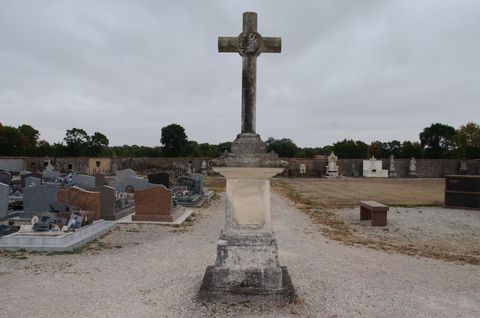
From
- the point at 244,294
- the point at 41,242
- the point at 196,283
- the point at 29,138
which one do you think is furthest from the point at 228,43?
the point at 29,138

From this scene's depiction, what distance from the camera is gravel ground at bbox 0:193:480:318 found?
4.30 m

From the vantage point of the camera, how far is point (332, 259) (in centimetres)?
679

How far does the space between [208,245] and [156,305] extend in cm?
346

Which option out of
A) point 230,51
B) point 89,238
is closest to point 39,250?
point 89,238

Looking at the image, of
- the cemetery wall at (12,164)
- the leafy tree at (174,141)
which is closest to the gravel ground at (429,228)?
the cemetery wall at (12,164)

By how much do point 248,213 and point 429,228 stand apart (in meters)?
8.12

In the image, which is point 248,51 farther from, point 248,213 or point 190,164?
point 190,164

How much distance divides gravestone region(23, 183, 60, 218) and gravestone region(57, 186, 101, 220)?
0.34 m

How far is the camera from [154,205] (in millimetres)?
10805

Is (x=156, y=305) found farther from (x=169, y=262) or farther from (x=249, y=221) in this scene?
(x=169, y=262)

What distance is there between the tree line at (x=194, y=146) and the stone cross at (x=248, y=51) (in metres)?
37.2

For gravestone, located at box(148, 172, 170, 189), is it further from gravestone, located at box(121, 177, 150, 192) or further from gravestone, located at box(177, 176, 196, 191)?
gravestone, located at box(121, 177, 150, 192)

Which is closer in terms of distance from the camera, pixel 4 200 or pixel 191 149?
pixel 4 200

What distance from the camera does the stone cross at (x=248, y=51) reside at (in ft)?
15.4
